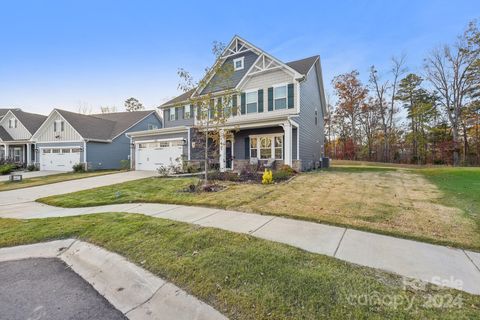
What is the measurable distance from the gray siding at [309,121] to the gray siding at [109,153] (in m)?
18.2

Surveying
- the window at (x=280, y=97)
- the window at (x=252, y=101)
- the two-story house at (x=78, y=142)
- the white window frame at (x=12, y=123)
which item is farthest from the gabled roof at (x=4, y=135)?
the window at (x=280, y=97)

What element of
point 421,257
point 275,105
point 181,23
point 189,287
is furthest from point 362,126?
point 189,287

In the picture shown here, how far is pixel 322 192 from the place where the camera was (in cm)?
747

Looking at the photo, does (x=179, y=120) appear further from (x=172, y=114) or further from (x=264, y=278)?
(x=264, y=278)

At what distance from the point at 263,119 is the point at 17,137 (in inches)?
1150

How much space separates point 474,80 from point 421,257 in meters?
30.6

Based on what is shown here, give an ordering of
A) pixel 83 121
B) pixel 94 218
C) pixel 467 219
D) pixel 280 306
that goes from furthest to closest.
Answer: pixel 83 121 → pixel 94 218 → pixel 467 219 → pixel 280 306

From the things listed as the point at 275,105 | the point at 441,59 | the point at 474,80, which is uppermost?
the point at 441,59

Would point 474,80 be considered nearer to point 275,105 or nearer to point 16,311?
point 275,105

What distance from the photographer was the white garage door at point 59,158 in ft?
65.8

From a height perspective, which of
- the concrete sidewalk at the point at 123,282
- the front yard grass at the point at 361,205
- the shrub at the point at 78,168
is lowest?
the concrete sidewalk at the point at 123,282

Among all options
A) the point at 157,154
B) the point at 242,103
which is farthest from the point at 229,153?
the point at 157,154

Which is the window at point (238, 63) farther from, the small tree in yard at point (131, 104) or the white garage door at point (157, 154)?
the small tree in yard at point (131, 104)

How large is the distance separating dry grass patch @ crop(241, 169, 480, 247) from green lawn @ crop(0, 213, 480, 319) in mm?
1838
